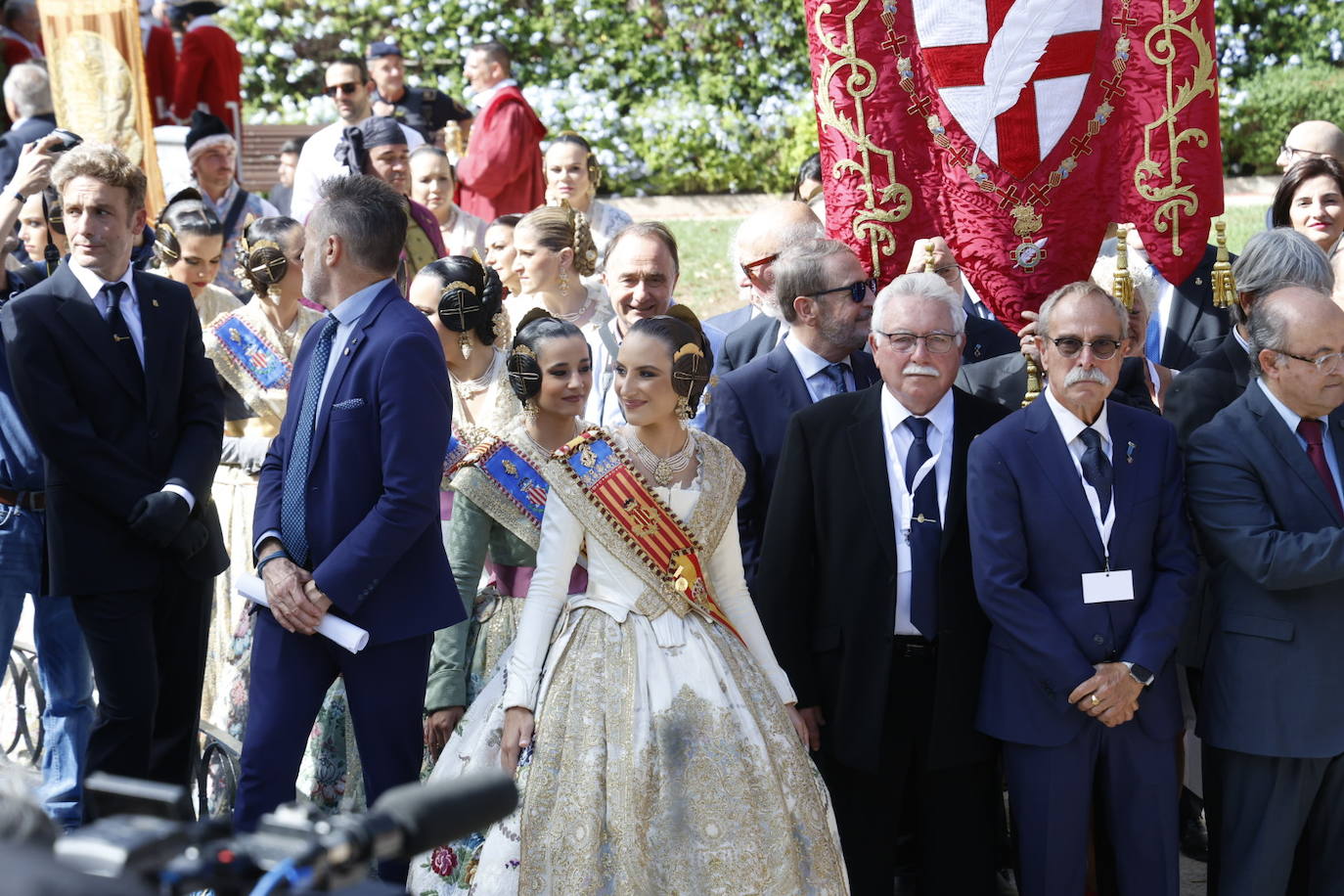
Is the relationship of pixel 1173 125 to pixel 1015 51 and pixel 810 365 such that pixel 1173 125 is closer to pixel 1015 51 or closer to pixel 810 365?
pixel 1015 51

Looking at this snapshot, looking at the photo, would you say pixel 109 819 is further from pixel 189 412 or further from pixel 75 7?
pixel 75 7

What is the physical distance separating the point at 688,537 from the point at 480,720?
28.1 inches

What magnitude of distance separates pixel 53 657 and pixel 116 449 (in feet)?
2.94

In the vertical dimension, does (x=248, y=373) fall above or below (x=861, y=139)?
below

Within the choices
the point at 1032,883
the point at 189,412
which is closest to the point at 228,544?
the point at 189,412

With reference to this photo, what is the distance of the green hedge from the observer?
14.6 meters

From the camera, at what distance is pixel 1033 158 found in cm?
476

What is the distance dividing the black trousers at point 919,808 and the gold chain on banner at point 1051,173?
54.0 inches

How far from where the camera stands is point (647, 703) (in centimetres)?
386


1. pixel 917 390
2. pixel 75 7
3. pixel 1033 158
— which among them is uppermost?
pixel 75 7

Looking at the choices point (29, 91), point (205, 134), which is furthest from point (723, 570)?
point (29, 91)

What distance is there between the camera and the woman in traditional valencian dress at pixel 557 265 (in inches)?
243

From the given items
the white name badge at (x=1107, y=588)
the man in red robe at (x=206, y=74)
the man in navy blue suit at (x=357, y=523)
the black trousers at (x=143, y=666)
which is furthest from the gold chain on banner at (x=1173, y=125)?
the man in red robe at (x=206, y=74)

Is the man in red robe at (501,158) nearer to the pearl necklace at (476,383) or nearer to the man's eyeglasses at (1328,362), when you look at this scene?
the pearl necklace at (476,383)
